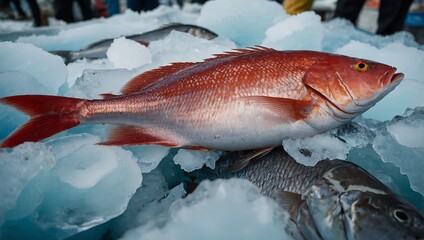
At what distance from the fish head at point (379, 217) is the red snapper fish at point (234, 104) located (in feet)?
0.97

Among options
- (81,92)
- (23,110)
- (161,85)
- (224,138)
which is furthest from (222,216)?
(81,92)

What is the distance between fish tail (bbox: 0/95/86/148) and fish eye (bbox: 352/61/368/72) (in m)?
0.90

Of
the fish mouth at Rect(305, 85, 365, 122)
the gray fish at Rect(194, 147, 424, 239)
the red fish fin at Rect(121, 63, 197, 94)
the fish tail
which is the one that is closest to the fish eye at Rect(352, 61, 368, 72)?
the fish mouth at Rect(305, 85, 365, 122)

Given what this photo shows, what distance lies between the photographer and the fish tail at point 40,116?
1.04 m

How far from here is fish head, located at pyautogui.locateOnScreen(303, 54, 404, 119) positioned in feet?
3.21

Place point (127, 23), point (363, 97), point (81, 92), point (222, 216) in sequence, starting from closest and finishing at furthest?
point (222, 216)
point (363, 97)
point (81, 92)
point (127, 23)

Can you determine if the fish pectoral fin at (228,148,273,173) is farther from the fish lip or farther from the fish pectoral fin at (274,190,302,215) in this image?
the fish lip

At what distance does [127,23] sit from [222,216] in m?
3.19

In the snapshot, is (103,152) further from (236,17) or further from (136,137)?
(236,17)

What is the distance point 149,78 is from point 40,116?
376 mm

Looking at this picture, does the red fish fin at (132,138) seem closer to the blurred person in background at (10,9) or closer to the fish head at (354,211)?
the fish head at (354,211)

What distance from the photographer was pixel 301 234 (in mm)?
839

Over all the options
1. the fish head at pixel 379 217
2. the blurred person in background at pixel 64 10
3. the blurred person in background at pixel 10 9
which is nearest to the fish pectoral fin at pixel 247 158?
the fish head at pixel 379 217

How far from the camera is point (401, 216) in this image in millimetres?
728
